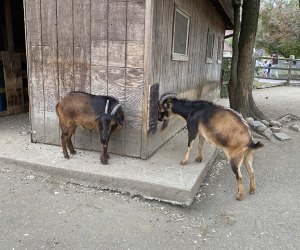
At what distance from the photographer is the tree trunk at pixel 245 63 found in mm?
8070

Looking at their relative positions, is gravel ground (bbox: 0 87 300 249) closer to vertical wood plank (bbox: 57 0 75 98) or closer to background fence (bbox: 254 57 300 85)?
vertical wood plank (bbox: 57 0 75 98)

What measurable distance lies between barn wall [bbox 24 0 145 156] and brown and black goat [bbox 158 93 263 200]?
541mm

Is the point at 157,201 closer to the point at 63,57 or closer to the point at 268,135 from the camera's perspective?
the point at 63,57

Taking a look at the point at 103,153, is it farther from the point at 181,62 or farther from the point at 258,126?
the point at 258,126

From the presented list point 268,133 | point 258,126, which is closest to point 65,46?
point 258,126

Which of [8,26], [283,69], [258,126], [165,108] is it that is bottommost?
[258,126]

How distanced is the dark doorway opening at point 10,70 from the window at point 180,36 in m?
3.91

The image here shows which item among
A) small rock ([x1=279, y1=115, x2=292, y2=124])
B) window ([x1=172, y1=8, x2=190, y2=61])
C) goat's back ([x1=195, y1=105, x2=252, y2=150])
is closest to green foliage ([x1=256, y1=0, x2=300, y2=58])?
small rock ([x1=279, y1=115, x2=292, y2=124])

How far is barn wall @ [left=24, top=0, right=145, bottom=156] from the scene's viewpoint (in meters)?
4.46

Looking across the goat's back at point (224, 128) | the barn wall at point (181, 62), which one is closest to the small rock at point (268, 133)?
the barn wall at point (181, 62)

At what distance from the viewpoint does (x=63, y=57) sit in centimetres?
489

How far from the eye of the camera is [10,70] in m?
7.42

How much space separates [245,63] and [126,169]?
5.28m

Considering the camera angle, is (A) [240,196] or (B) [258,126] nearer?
(A) [240,196]
